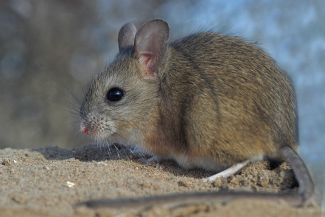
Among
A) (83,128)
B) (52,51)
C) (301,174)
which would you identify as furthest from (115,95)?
(52,51)

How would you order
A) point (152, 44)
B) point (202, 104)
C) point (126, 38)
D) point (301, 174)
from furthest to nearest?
point (126, 38) → point (152, 44) → point (202, 104) → point (301, 174)

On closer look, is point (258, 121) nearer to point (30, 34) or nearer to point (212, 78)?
point (212, 78)

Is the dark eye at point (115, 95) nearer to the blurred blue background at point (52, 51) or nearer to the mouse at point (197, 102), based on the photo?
the mouse at point (197, 102)

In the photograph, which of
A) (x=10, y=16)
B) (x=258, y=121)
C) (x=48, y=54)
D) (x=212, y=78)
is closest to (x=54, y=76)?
(x=48, y=54)

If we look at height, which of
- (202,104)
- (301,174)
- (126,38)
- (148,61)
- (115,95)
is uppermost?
(126,38)

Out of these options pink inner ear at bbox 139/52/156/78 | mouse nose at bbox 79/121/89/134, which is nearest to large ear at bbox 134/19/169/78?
pink inner ear at bbox 139/52/156/78

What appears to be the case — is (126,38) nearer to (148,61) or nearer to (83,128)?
(148,61)

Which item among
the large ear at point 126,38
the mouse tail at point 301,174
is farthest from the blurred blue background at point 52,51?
the mouse tail at point 301,174
